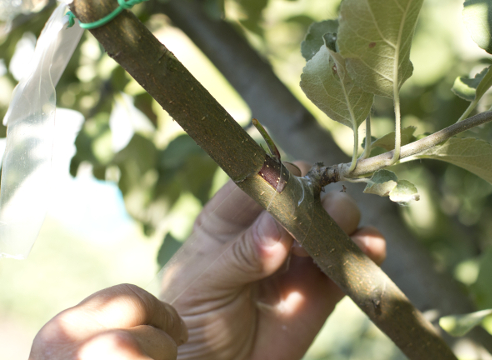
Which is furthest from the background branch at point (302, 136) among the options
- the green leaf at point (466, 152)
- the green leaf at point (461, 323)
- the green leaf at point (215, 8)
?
the green leaf at point (466, 152)

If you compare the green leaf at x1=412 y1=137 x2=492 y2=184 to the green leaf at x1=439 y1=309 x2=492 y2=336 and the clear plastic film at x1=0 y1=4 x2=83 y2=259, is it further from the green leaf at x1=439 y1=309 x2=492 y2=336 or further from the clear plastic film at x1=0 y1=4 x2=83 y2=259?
the clear plastic film at x1=0 y1=4 x2=83 y2=259

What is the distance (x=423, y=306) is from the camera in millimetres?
514

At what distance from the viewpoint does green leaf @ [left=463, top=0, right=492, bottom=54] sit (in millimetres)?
275

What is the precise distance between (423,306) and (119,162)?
20.5 inches

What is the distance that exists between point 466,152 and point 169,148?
466mm

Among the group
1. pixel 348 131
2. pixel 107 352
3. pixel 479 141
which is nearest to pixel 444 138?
pixel 479 141

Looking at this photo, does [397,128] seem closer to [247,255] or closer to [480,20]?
[480,20]

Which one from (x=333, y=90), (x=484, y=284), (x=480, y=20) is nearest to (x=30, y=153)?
(x=333, y=90)

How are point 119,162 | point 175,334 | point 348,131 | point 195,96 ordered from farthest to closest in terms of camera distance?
point 348,131, point 119,162, point 175,334, point 195,96

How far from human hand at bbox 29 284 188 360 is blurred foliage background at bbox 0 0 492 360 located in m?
0.20

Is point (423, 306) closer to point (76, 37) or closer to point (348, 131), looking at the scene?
point (348, 131)

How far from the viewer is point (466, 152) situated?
27cm

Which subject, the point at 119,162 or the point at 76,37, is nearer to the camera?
the point at 76,37

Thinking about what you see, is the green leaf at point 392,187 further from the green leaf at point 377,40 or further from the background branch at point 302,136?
the background branch at point 302,136
